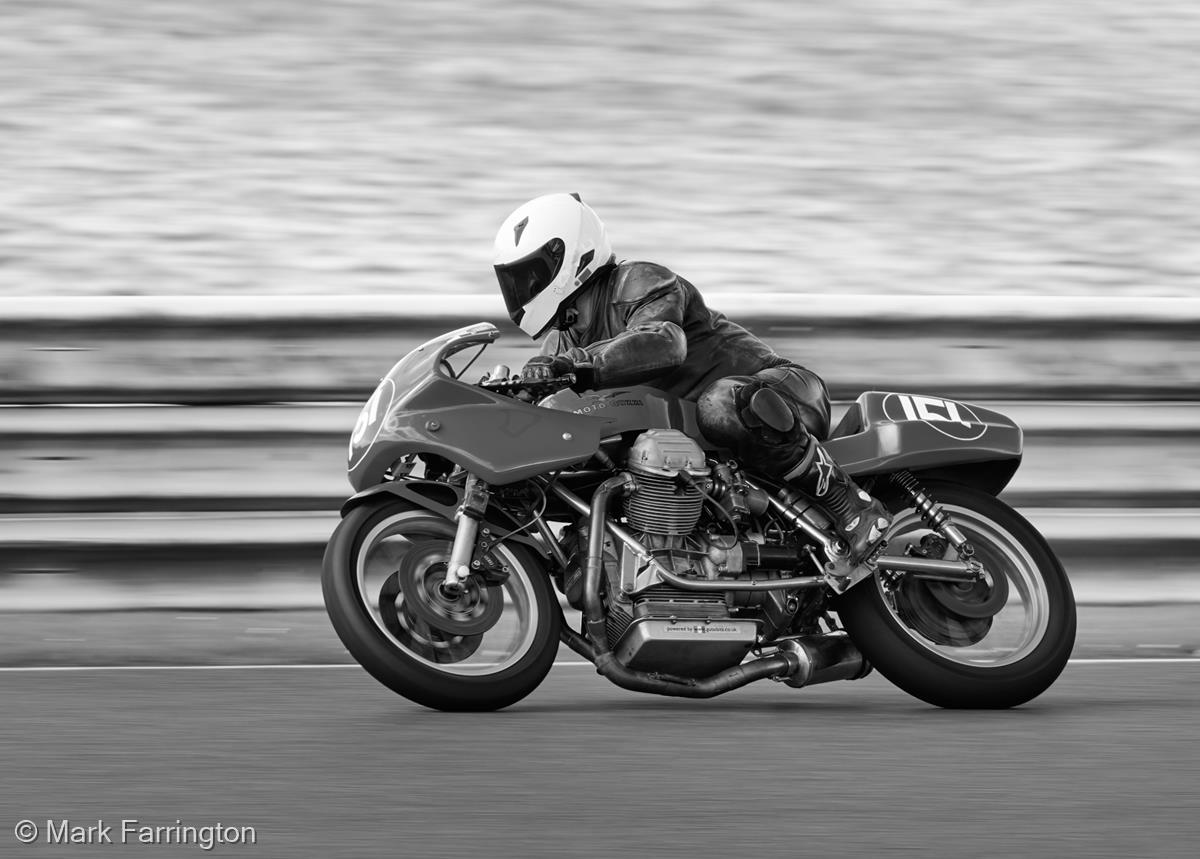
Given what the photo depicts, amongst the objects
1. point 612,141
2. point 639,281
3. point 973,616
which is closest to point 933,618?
point 973,616

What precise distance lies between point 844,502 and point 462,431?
1.14 m

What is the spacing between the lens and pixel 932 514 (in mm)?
5633

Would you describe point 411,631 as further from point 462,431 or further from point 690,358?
point 690,358

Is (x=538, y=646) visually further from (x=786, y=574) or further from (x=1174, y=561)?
(x=1174, y=561)

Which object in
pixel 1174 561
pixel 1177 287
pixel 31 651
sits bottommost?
pixel 31 651

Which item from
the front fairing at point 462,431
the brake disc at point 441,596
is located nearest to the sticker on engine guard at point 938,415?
the front fairing at point 462,431

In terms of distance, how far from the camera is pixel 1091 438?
6.81m

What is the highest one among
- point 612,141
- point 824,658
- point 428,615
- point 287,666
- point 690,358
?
point 690,358

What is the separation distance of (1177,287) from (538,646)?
13.0 ft

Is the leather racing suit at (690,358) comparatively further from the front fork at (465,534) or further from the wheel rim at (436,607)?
the wheel rim at (436,607)

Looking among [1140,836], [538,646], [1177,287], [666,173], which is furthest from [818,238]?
[1140,836]

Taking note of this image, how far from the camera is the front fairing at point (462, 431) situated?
5.33 m
